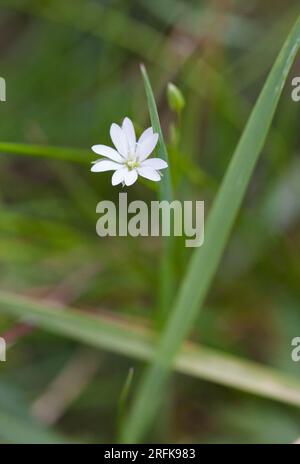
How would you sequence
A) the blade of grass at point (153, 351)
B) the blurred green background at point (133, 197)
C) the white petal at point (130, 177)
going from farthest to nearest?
the blurred green background at point (133, 197), the blade of grass at point (153, 351), the white petal at point (130, 177)

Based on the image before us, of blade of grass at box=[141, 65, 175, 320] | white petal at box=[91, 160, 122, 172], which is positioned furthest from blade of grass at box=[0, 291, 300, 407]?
white petal at box=[91, 160, 122, 172]

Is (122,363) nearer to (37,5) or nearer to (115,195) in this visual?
(115,195)

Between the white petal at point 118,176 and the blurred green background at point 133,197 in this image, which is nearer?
the white petal at point 118,176

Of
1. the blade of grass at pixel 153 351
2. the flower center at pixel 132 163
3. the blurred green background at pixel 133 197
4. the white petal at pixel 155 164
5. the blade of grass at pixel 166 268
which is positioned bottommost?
the blade of grass at pixel 153 351

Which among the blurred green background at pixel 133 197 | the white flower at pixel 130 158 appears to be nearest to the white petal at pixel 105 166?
the white flower at pixel 130 158

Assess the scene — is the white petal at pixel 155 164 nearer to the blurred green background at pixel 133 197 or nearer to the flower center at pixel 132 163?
the flower center at pixel 132 163

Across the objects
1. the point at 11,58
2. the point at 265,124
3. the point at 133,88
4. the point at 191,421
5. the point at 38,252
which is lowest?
the point at 191,421
